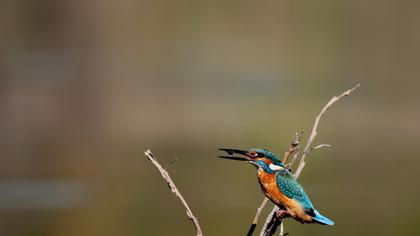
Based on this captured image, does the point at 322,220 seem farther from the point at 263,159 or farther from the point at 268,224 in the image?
the point at 263,159

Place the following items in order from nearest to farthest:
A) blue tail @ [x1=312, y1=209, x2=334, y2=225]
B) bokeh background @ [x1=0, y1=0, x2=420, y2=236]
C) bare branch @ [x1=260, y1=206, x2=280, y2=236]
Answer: blue tail @ [x1=312, y1=209, x2=334, y2=225], bare branch @ [x1=260, y1=206, x2=280, y2=236], bokeh background @ [x1=0, y1=0, x2=420, y2=236]

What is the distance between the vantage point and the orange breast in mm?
3844

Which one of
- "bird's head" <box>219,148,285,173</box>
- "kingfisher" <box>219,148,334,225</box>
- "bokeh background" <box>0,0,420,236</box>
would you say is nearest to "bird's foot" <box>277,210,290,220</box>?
"kingfisher" <box>219,148,334,225</box>

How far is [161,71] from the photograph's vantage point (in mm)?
28188

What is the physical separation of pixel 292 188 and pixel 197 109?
21.7 m

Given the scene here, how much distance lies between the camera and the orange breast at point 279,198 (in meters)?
3.84

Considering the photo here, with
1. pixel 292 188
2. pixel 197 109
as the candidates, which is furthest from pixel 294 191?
pixel 197 109

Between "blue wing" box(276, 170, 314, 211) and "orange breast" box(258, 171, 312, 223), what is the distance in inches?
0.5

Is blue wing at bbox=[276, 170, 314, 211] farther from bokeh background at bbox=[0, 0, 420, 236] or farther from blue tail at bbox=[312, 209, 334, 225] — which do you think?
bokeh background at bbox=[0, 0, 420, 236]

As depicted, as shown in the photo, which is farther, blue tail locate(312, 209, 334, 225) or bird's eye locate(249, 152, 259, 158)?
bird's eye locate(249, 152, 259, 158)

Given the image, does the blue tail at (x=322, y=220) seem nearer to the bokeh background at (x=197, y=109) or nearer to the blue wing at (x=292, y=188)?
the blue wing at (x=292, y=188)

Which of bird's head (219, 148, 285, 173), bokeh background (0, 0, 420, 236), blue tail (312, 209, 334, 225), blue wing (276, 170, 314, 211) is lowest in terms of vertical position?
bokeh background (0, 0, 420, 236)

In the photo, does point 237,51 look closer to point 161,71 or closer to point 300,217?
point 161,71

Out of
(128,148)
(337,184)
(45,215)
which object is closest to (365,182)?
(337,184)
